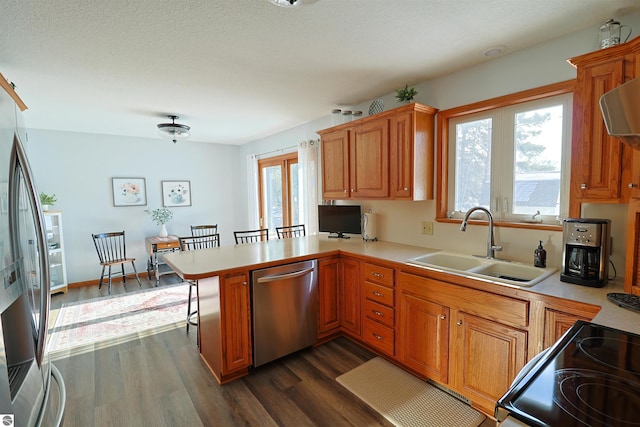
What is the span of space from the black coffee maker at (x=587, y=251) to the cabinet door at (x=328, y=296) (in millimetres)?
1687

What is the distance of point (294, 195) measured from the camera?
4859 mm

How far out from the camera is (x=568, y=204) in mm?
2008

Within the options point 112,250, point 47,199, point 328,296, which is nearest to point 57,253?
point 112,250

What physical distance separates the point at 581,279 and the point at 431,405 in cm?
120

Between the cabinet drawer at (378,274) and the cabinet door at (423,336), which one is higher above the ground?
the cabinet drawer at (378,274)

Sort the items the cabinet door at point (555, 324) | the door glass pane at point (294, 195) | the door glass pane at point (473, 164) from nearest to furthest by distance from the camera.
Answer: the cabinet door at point (555, 324) → the door glass pane at point (473, 164) → the door glass pane at point (294, 195)

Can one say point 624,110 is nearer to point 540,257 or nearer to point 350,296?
point 540,257

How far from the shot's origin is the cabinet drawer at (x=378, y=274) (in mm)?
2363

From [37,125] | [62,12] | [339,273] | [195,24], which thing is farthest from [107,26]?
[37,125]

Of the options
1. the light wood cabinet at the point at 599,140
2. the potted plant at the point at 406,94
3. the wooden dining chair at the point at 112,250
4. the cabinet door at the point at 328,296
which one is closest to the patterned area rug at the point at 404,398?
the cabinet door at the point at 328,296

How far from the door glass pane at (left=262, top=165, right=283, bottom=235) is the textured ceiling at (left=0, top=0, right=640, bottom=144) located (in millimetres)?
2117

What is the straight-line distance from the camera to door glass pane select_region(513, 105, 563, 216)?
2078mm

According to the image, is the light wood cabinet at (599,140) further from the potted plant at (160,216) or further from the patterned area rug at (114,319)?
the potted plant at (160,216)

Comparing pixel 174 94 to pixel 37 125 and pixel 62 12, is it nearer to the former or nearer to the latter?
pixel 62 12
